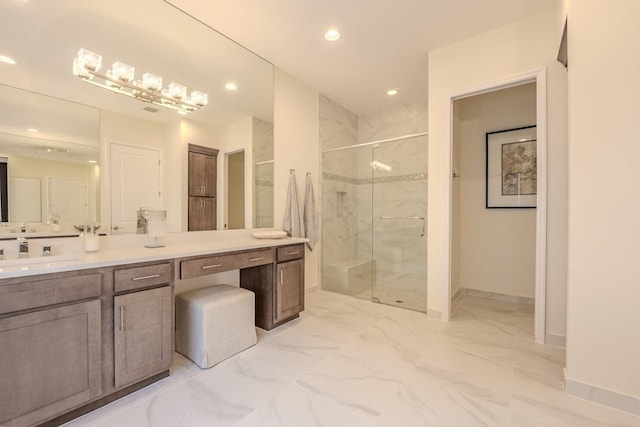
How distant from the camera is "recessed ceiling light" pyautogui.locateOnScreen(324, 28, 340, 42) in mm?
2509

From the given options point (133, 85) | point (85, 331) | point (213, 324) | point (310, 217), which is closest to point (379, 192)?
point (310, 217)

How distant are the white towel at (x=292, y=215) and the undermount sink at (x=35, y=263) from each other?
6.45 feet

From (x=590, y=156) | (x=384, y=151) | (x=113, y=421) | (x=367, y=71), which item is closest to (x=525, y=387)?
(x=590, y=156)

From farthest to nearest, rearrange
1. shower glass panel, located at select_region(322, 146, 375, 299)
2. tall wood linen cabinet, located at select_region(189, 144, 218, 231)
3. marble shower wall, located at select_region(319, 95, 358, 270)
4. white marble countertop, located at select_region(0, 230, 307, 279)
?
marble shower wall, located at select_region(319, 95, 358, 270), shower glass panel, located at select_region(322, 146, 375, 299), tall wood linen cabinet, located at select_region(189, 144, 218, 231), white marble countertop, located at select_region(0, 230, 307, 279)

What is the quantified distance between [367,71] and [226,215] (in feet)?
7.58

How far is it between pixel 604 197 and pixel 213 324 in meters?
2.53

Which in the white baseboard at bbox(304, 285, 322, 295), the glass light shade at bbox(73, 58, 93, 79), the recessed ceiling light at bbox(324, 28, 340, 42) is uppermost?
the recessed ceiling light at bbox(324, 28, 340, 42)

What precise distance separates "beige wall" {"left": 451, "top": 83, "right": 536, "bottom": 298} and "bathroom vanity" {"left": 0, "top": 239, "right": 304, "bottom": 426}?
299 cm

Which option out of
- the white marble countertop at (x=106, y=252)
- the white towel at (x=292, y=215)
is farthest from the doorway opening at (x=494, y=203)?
the white marble countertop at (x=106, y=252)

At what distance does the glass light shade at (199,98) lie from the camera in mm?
2458

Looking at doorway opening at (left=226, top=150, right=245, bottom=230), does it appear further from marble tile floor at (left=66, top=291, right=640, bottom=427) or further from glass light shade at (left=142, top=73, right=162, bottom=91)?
marble tile floor at (left=66, top=291, right=640, bottom=427)

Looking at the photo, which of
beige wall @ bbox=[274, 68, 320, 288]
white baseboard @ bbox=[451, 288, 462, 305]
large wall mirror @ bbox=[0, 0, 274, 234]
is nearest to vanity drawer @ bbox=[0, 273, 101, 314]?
large wall mirror @ bbox=[0, 0, 274, 234]

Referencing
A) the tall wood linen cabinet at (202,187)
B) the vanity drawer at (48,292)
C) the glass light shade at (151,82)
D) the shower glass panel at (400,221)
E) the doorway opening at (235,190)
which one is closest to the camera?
the vanity drawer at (48,292)

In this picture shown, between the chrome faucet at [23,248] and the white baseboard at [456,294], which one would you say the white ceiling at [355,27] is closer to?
the chrome faucet at [23,248]
